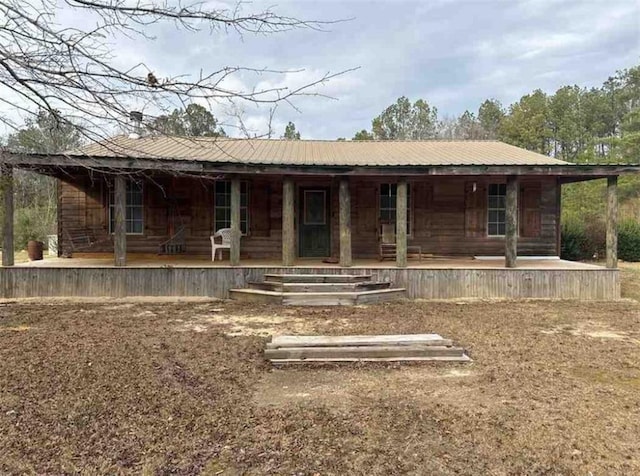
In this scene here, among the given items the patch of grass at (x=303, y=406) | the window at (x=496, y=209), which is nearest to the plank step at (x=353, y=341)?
the patch of grass at (x=303, y=406)

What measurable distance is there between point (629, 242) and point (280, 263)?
13.3 metres

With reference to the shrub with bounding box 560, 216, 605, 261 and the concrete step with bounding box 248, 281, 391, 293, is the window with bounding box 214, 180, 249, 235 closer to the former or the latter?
the concrete step with bounding box 248, 281, 391, 293

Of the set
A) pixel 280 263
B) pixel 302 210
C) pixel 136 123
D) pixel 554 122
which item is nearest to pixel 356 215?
pixel 302 210

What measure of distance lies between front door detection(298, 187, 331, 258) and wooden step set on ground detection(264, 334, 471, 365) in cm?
668

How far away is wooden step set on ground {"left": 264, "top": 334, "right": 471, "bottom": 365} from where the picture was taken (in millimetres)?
5367

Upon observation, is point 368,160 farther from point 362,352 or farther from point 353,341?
point 362,352

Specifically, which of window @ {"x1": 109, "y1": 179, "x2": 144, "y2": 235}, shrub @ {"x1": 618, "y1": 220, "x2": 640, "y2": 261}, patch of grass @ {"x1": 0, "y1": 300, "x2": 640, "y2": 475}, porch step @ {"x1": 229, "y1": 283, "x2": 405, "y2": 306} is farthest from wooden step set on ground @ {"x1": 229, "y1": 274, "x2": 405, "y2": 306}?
shrub @ {"x1": 618, "y1": 220, "x2": 640, "y2": 261}

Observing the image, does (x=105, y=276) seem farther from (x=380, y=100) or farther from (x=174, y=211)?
(x=380, y=100)

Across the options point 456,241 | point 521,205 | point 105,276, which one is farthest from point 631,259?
point 105,276

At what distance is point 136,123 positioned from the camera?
7.72 ft

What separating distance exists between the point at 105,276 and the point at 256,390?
639 centimetres

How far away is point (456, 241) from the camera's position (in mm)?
12445

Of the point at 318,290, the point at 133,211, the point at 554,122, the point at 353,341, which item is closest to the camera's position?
the point at 353,341

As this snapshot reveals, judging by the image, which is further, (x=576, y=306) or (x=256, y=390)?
(x=576, y=306)
